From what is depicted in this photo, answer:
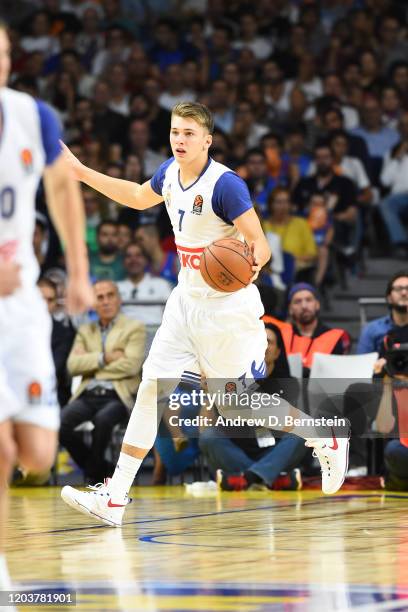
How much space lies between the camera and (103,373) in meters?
11.3

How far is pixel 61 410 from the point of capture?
11414mm

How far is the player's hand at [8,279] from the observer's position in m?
4.34

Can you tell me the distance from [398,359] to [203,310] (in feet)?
9.46

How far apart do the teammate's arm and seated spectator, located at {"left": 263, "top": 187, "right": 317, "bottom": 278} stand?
8.86 meters

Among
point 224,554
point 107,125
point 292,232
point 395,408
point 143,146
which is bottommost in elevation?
point 224,554

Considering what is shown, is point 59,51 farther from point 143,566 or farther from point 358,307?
point 143,566

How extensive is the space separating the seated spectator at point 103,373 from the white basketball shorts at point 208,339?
3.71 metres

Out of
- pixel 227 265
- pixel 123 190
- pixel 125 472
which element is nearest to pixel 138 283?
pixel 123 190

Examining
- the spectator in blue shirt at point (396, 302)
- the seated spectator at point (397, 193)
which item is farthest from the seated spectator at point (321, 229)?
the spectator in blue shirt at point (396, 302)

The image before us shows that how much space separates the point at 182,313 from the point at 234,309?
0.32m

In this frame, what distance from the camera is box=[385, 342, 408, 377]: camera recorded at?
979 centimetres

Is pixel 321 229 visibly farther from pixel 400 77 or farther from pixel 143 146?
pixel 400 77

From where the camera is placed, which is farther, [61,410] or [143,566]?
[61,410]

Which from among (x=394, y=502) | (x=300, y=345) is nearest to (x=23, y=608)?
(x=394, y=502)
